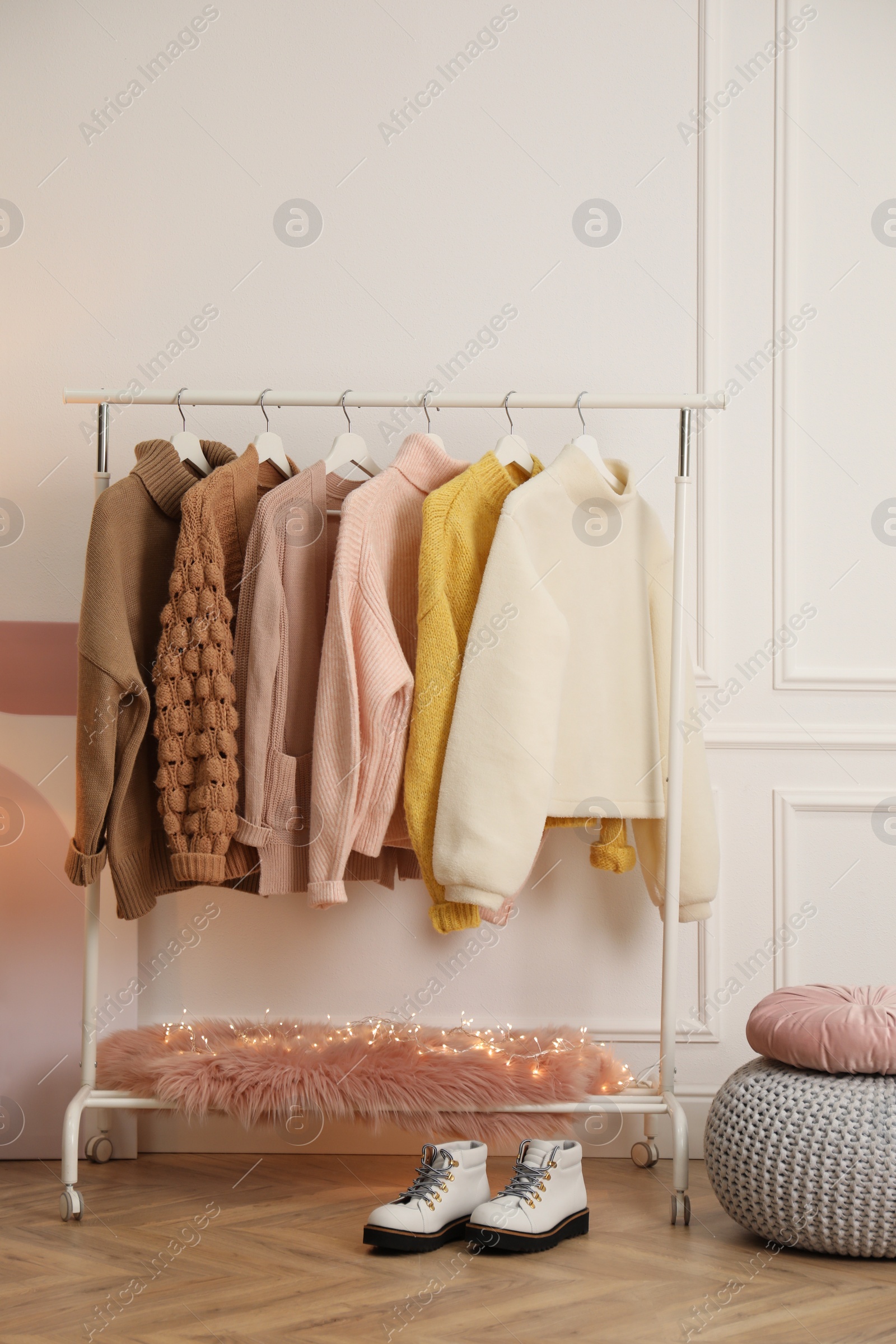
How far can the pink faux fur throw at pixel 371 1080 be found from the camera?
1.83 metres

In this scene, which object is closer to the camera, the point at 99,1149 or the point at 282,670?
the point at 282,670

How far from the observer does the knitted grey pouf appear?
1.51 meters

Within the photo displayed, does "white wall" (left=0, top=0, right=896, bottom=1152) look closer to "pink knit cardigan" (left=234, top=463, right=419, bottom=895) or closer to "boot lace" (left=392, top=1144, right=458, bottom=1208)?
"pink knit cardigan" (left=234, top=463, right=419, bottom=895)

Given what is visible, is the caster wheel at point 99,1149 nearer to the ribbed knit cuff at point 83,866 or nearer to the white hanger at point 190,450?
the ribbed knit cuff at point 83,866

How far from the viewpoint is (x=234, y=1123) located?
2158 millimetres

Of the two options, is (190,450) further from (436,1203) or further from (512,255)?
(436,1203)

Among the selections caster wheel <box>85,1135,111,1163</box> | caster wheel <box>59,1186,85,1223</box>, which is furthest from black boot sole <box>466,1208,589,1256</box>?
caster wheel <box>85,1135,111,1163</box>

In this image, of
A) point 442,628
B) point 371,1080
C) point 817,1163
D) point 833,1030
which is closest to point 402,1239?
point 371,1080

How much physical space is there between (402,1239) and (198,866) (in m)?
0.64

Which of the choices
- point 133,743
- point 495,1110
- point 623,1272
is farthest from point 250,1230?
point 133,743

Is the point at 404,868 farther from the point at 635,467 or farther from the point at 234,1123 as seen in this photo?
the point at 635,467

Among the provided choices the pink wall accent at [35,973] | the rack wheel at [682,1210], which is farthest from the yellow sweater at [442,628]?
the pink wall accent at [35,973]

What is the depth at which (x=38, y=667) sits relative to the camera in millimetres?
2230

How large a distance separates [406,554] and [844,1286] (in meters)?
1.32
